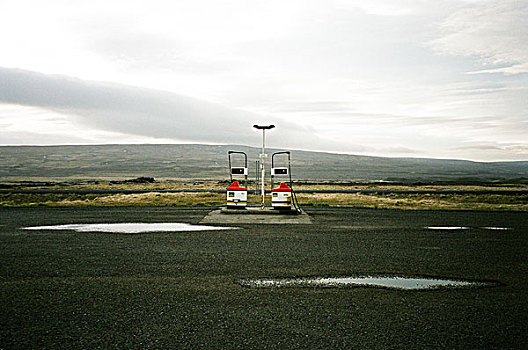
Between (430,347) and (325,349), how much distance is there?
1106mm

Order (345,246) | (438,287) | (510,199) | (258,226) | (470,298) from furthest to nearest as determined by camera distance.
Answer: (510,199) < (258,226) < (345,246) < (438,287) < (470,298)

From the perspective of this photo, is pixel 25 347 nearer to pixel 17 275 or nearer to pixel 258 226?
pixel 17 275

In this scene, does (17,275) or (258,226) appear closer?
(17,275)

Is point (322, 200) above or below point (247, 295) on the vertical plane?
below

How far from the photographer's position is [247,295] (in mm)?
6758

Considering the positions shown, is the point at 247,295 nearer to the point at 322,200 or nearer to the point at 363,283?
the point at 363,283

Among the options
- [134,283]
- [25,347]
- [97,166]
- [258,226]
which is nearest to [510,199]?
[258,226]

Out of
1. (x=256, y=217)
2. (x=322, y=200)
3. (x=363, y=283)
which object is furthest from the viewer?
(x=322, y=200)

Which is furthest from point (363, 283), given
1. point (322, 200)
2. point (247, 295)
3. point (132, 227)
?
point (322, 200)

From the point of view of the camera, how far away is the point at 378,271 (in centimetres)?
846

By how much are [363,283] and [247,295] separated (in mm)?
2018

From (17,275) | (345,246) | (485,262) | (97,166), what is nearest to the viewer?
(17,275)

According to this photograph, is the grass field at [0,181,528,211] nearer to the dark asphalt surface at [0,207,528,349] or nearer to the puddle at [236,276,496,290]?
the dark asphalt surface at [0,207,528,349]

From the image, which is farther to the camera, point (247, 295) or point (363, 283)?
point (363, 283)
